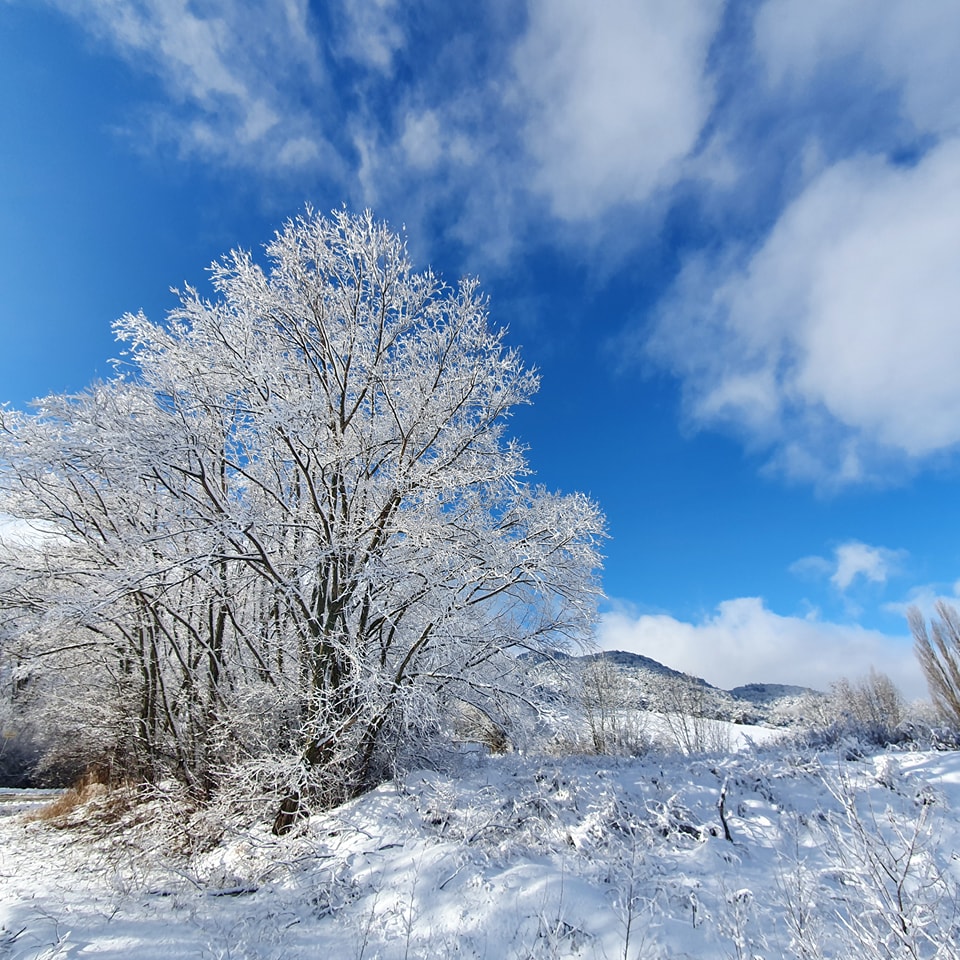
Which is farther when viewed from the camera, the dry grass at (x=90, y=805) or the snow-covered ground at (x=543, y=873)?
the dry grass at (x=90, y=805)

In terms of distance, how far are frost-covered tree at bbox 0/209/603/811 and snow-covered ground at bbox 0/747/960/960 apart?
1.27 metres

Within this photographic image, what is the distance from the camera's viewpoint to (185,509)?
8.95m

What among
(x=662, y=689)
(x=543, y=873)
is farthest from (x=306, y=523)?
(x=662, y=689)

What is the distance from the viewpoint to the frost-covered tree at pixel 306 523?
7.73m

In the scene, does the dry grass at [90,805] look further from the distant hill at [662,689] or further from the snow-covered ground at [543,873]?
the distant hill at [662,689]

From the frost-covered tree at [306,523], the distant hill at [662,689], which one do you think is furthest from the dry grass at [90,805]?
the distant hill at [662,689]

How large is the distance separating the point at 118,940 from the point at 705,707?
2342 centimetres

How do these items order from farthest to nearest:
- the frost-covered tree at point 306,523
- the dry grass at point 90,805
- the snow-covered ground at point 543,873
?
the dry grass at point 90,805 → the frost-covered tree at point 306,523 → the snow-covered ground at point 543,873

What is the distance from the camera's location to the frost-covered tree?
7.73 meters

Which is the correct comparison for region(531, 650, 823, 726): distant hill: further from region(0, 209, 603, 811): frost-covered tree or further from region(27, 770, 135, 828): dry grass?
region(27, 770, 135, 828): dry grass

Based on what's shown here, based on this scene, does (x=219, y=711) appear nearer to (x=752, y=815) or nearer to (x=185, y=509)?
(x=185, y=509)

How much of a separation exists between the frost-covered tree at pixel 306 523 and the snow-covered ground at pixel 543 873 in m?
1.27

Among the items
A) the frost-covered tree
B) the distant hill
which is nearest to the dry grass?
the frost-covered tree

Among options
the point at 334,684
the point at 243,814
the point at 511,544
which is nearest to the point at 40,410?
the point at 334,684
